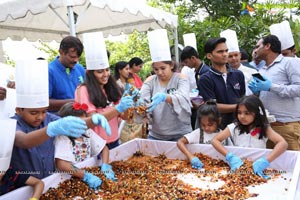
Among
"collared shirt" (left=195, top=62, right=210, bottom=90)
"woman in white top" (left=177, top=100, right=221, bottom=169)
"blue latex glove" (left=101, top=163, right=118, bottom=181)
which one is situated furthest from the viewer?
"collared shirt" (left=195, top=62, right=210, bottom=90)

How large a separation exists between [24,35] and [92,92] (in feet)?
14.0

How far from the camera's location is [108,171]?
6.18 ft

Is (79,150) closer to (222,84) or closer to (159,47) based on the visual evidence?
(159,47)

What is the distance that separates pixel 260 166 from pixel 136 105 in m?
0.92

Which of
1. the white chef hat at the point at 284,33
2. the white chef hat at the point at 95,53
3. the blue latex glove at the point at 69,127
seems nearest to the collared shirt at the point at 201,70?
the white chef hat at the point at 284,33

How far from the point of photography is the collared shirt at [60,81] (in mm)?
2666

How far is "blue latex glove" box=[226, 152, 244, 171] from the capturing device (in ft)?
6.24

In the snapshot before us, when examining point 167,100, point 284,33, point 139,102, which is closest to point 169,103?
point 167,100

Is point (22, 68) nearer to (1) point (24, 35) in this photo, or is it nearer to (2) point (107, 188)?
(2) point (107, 188)

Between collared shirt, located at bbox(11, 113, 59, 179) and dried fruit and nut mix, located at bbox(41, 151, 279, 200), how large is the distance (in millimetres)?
137

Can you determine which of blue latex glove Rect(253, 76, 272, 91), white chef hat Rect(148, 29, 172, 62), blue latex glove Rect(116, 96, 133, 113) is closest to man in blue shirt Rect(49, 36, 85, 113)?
white chef hat Rect(148, 29, 172, 62)

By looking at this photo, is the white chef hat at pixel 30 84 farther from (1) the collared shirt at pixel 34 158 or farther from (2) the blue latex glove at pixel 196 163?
(2) the blue latex glove at pixel 196 163

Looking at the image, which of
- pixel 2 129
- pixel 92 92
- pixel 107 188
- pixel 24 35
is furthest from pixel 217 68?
pixel 24 35

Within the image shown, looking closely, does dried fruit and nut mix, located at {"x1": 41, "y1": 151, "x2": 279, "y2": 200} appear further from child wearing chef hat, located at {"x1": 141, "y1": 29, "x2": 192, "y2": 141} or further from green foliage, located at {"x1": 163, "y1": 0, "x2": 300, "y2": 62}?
green foliage, located at {"x1": 163, "y1": 0, "x2": 300, "y2": 62}
